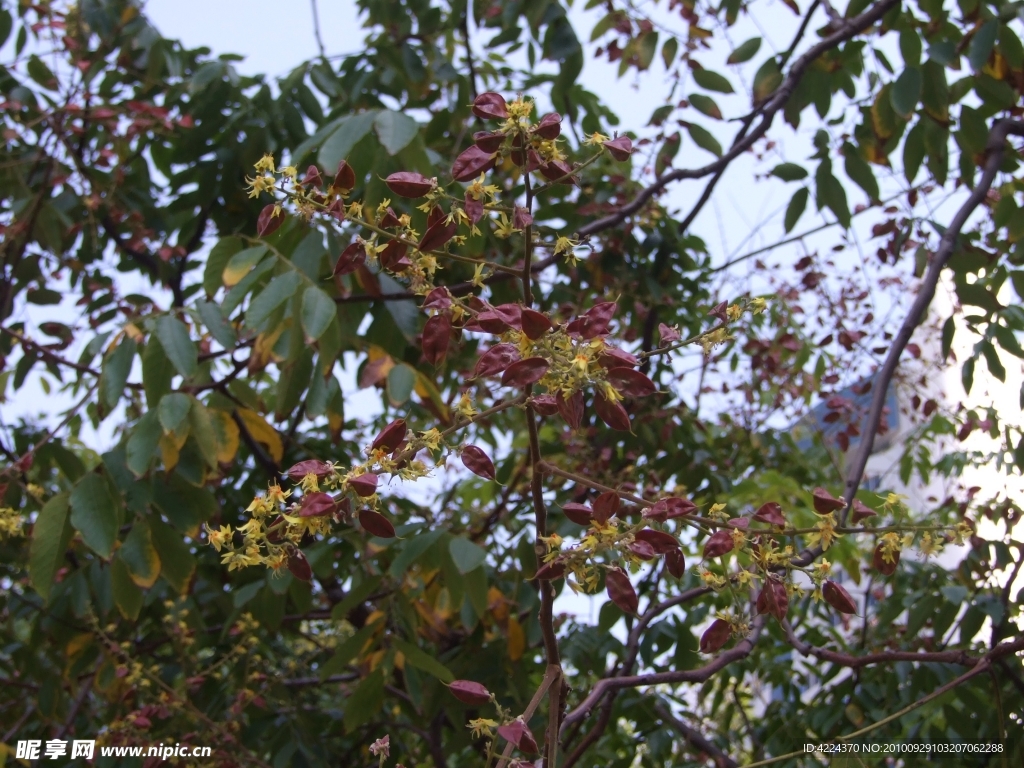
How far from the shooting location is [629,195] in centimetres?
249

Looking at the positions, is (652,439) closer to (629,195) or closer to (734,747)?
(629,195)

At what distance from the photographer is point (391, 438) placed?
745 millimetres

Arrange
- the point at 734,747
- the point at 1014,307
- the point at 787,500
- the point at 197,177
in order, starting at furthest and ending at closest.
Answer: the point at 734,747
the point at 197,177
the point at 787,500
the point at 1014,307

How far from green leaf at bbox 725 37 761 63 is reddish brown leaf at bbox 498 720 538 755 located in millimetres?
1761

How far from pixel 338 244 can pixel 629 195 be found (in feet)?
3.32

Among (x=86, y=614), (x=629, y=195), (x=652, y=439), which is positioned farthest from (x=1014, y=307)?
(x=86, y=614)

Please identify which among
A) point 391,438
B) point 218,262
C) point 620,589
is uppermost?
point 218,262

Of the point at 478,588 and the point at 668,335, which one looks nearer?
the point at 668,335

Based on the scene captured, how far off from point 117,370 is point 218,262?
274 mm

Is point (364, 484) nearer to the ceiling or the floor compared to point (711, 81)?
nearer to the floor

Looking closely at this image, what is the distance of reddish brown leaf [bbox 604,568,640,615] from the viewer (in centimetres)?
78

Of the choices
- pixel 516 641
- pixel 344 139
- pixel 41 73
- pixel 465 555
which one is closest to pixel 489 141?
pixel 465 555

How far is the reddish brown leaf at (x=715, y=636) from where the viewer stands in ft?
2.70

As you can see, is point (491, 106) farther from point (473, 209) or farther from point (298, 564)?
point (298, 564)
